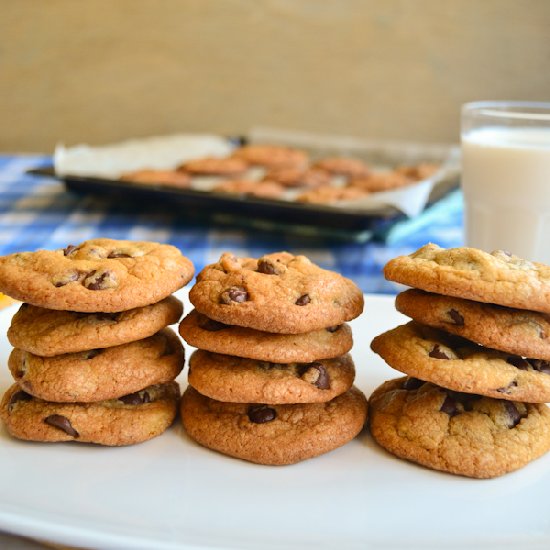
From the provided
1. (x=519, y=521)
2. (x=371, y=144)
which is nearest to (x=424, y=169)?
(x=371, y=144)

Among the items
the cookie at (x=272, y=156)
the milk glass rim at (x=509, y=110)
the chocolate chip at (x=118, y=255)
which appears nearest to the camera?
the chocolate chip at (x=118, y=255)

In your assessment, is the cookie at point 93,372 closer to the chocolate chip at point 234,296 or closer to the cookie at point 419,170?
the chocolate chip at point 234,296

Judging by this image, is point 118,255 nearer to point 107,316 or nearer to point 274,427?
point 107,316

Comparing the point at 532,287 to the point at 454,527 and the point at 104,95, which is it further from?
the point at 104,95

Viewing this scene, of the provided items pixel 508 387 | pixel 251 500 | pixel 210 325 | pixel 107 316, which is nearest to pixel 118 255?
pixel 107 316

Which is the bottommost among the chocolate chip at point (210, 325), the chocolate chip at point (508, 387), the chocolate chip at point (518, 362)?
the chocolate chip at point (508, 387)

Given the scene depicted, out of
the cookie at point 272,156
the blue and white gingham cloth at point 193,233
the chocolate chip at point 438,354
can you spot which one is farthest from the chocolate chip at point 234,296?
the cookie at point 272,156

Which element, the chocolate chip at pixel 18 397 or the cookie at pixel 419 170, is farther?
the cookie at pixel 419 170
